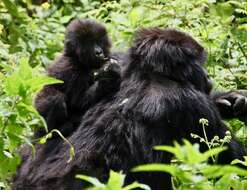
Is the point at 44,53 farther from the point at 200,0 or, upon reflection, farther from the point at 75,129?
the point at 75,129

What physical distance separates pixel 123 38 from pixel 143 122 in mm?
2226

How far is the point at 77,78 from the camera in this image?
4922 millimetres

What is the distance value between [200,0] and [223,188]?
11.4 feet

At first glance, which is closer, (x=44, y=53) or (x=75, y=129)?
(x=75, y=129)

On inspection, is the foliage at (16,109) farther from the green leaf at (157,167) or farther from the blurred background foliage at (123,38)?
the green leaf at (157,167)

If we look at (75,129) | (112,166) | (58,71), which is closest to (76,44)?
(58,71)

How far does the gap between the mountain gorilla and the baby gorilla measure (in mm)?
165

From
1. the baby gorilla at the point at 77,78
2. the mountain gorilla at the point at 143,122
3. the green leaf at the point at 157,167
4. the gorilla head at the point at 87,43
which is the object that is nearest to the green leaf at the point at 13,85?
the mountain gorilla at the point at 143,122

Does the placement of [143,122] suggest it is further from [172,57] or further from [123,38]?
[123,38]

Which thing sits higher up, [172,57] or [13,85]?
[13,85]

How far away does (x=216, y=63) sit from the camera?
228 inches

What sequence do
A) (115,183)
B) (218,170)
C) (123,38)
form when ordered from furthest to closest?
(123,38) → (115,183) → (218,170)

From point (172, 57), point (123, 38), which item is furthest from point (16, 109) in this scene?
point (123, 38)

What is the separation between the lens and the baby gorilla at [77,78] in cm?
457
